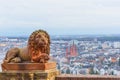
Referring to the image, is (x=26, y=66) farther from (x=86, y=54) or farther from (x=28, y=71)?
(x=86, y=54)

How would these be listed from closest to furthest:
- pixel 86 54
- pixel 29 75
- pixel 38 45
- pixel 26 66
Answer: pixel 29 75 < pixel 26 66 < pixel 38 45 < pixel 86 54

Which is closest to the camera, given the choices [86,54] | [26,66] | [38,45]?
[26,66]

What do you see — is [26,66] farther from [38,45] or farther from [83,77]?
[83,77]

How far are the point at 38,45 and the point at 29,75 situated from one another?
689 millimetres

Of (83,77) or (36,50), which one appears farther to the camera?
(36,50)

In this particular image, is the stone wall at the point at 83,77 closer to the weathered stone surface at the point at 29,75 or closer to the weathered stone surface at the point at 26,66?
the weathered stone surface at the point at 29,75

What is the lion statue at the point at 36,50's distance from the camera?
1188cm

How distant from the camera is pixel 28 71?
11.8m

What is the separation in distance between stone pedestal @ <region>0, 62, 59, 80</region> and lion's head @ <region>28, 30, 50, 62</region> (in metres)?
0.23

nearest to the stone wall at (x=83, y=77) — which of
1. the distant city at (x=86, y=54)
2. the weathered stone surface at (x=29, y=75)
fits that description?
the weathered stone surface at (x=29, y=75)

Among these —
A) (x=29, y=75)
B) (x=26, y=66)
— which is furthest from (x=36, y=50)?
(x=29, y=75)

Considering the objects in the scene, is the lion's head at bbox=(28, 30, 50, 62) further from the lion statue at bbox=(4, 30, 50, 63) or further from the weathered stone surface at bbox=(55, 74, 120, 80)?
the weathered stone surface at bbox=(55, 74, 120, 80)

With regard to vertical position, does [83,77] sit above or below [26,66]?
below

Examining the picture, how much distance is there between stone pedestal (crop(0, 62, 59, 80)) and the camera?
11656 mm
